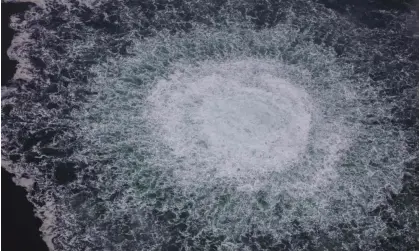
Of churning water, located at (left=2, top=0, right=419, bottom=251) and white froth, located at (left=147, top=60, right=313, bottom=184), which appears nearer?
churning water, located at (left=2, top=0, right=419, bottom=251)

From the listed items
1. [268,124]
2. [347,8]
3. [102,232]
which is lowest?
[102,232]

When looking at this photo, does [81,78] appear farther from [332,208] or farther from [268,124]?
[332,208]

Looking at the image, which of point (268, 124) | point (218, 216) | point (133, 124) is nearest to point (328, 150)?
point (268, 124)

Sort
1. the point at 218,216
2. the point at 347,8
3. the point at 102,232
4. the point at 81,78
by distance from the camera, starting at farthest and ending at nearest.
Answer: the point at 347,8, the point at 81,78, the point at 218,216, the point at 102,232

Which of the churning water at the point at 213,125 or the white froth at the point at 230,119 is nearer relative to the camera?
the churning water at the point at 213,125
